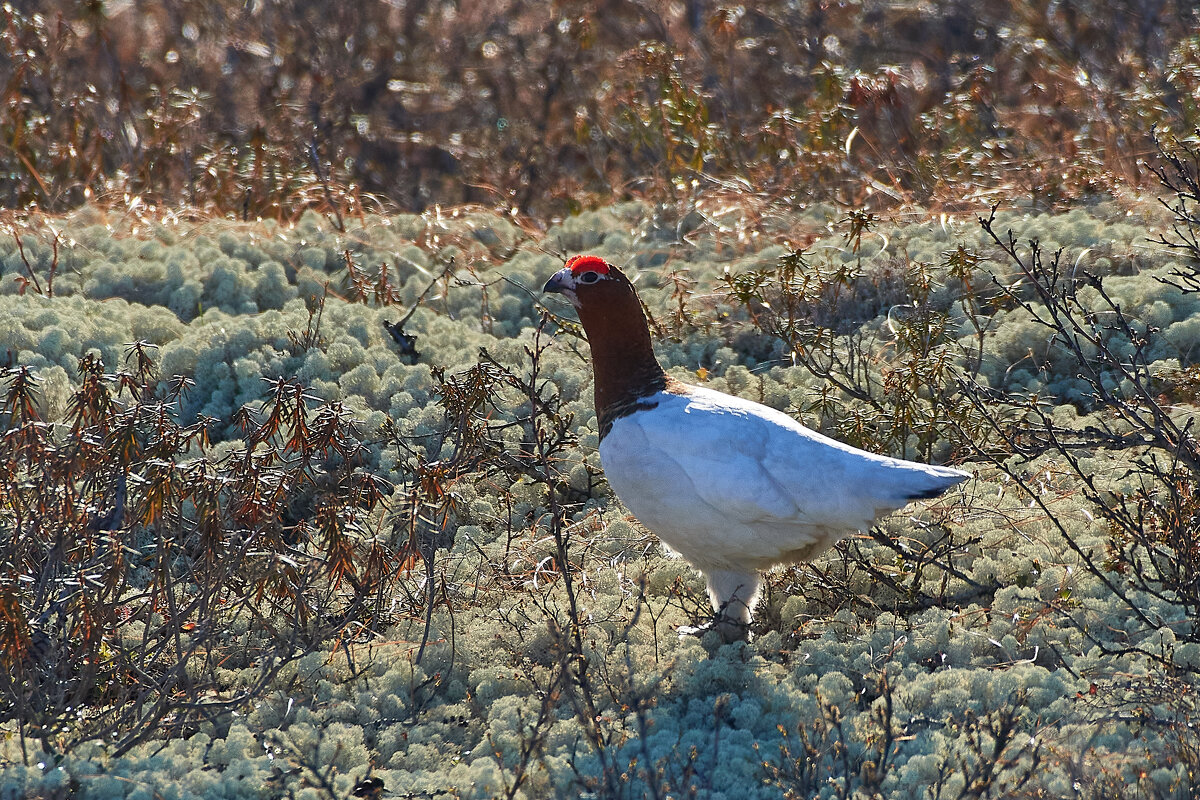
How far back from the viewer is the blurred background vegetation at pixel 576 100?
8.48 metres

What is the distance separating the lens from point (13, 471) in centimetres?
370

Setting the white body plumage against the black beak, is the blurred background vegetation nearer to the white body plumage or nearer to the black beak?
the black beak

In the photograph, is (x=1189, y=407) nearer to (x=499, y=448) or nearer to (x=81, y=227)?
(x=499, y=448)

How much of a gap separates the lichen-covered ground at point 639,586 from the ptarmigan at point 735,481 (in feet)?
1.19

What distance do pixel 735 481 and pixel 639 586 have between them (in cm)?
92

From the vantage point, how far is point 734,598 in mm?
4414

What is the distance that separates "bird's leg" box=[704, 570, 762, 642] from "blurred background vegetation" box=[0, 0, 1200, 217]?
4.15m

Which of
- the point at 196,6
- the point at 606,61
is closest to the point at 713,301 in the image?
the point at 606,61

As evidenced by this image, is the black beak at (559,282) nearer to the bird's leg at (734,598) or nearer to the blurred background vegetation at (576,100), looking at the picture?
the bird's leg at (734,598)

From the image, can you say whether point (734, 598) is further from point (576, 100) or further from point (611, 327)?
point (576, 100)

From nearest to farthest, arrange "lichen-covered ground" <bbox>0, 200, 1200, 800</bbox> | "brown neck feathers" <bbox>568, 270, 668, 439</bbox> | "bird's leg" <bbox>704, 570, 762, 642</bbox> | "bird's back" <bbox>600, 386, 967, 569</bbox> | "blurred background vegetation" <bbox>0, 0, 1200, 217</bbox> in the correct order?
"lichen-covered ground" <bbox>0, 200, 1200, 800</bbox> → "bird's back" <bbox>600, 386, 967, 569</bbox> → "bird's leg" <bbox>704, 570, 762, 642</bbox> → "brown neck feathers" <bbox>568, 270, 668, 439</bbox> → "blurred background vegetation" <bbox>0, 0, 1200, 217</bbox>

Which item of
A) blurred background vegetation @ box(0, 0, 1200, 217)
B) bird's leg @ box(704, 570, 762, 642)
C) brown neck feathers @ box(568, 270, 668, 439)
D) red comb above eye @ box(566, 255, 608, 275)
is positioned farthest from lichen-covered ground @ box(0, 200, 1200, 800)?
red comb above eye @ box(566, 255, 608, 275)

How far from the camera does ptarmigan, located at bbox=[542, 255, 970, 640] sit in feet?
13.3

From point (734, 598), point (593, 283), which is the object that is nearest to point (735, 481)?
point (734, 598)
